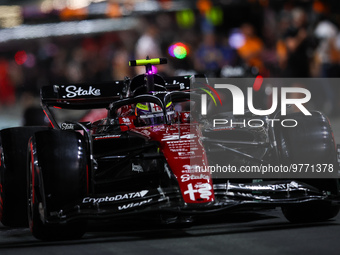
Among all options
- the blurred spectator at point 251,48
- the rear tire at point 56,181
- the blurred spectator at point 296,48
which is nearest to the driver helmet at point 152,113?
the rear tire at point 56,181

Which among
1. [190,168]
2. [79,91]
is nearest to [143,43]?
[79,91]

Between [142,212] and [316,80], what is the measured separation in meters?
10.1

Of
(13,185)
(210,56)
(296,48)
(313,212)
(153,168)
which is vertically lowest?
(313,212)

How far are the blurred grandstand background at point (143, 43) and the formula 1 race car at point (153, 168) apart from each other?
23.6 feet

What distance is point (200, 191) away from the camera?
5.43 metres

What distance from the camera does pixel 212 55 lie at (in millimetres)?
15586

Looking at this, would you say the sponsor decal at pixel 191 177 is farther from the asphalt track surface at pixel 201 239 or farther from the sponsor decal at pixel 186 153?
the asphalt track surface at pixel 201 239

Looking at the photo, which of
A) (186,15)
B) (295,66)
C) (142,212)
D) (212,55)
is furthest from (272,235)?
(186,15)

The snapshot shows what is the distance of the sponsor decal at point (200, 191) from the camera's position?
5402 millimetres

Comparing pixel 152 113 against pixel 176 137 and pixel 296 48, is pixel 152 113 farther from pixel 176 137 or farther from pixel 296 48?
pixel 296 48

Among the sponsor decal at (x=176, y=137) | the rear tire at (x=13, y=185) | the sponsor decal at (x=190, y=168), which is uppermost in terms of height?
the sponsor decal at (x=176, y=137)

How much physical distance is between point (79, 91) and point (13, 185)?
1.92 m

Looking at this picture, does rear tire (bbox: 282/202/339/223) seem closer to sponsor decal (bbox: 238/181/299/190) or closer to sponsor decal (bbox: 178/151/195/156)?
sponsor decal (bbox: 238/181/299/190)

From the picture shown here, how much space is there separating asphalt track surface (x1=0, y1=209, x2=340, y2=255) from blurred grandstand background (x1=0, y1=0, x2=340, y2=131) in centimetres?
792
